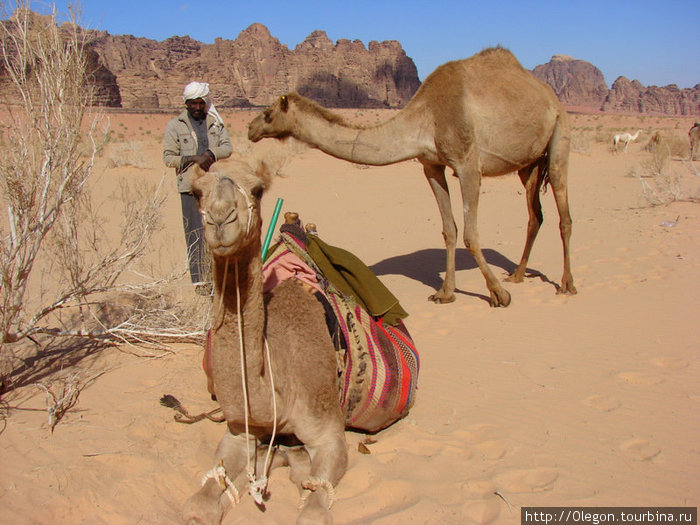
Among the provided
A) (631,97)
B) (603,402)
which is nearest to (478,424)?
(603,402)

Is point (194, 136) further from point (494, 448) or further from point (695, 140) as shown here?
point (695, 140)

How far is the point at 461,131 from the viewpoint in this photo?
6.43 meters

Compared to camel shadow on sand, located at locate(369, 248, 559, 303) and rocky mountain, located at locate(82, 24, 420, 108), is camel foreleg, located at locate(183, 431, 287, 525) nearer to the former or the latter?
camel shadow on sand, located at locate(369, 248, 559, 303)

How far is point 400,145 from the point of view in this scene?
22.3ft

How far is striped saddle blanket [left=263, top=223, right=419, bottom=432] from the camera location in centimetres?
353

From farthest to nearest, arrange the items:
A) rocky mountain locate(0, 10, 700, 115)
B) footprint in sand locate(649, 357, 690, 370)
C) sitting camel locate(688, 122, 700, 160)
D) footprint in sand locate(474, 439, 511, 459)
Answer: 1. rocky mountain locate(0, 10, 700, 115)
2. sitting camel locate(688, 122, 700, 160)
3. footprint in sand locate(649, 357, 690, 370)
4. footprint in sand locate(474, 439, 511, 459)

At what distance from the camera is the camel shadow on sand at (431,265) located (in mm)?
8094

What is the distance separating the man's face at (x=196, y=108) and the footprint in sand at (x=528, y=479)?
4362 mm

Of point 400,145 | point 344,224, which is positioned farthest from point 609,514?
point 344,224

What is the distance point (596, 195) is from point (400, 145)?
991 cm

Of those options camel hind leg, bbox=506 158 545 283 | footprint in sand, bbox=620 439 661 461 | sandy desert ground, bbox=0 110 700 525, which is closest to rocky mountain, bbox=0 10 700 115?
camel hind leg, bbox=506 158 545 283

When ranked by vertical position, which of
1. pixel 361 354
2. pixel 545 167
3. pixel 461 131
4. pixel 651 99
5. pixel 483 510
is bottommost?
pixel 483 510

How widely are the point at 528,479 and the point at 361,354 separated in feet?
3.95

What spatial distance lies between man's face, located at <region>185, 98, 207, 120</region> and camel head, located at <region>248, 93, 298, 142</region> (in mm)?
1144
